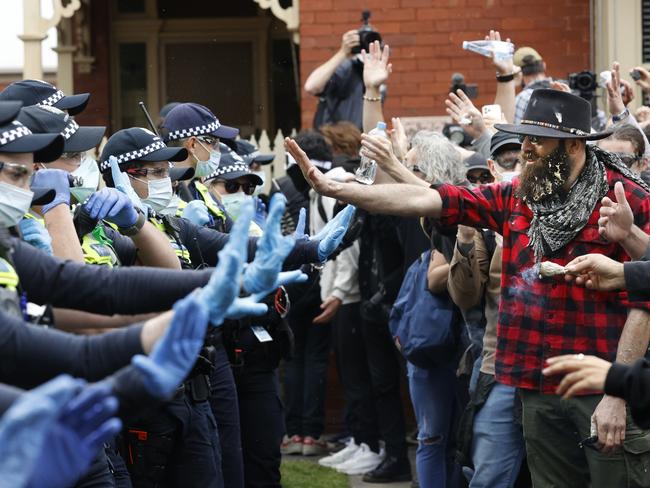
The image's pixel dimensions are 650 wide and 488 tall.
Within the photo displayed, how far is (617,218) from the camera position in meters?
5.13

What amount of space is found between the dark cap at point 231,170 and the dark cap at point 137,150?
1106 mm

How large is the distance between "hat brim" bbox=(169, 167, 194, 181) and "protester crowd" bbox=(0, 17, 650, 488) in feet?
0.07

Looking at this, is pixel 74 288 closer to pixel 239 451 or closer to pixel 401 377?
pixel 239 451

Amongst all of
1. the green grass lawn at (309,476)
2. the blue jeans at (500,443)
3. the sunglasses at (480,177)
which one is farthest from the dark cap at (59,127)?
the green grass lawn at (309,476)

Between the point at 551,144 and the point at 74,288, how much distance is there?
240cm

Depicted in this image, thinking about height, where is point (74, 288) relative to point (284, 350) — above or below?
above

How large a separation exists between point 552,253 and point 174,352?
2637 mm

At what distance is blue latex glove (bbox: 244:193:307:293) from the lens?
362 centimetres

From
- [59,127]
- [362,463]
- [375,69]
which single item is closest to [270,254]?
[59,127]

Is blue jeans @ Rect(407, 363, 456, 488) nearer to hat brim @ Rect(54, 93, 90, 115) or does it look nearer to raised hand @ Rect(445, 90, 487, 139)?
raised hand @ Rect(445, 90, 487, 139)

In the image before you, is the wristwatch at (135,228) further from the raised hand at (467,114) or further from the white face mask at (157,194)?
the raised hand at (467,114)

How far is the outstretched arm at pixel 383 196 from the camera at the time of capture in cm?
535

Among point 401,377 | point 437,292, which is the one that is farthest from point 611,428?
point 401,377

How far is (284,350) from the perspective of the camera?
686 centimetres
